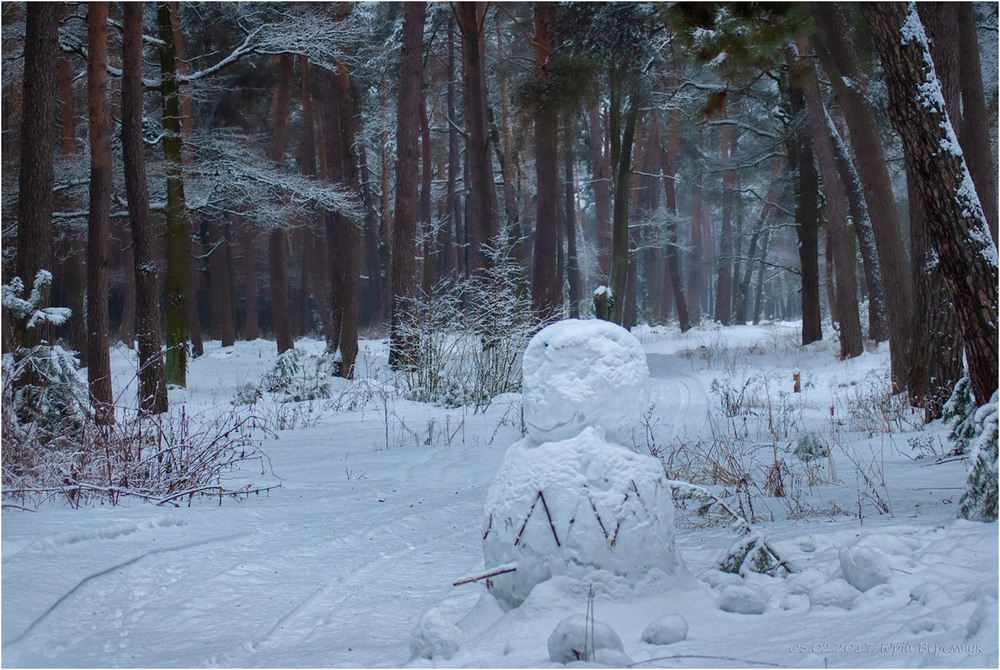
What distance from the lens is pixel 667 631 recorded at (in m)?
2.25

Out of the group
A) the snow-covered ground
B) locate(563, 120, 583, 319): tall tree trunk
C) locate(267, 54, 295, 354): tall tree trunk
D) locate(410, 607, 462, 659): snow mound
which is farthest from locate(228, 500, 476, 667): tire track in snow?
locate(563, 120, 583, 319): tall tree trunk

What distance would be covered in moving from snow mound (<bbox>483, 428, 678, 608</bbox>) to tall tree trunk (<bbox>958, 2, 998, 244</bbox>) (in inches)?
248

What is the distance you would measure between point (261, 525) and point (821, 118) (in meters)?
12.6

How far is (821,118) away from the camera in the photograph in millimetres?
13148

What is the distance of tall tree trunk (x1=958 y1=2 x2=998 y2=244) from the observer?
7.27 metres

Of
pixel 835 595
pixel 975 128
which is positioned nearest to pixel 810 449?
pixel 835 595

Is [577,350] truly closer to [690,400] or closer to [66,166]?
[690,400]

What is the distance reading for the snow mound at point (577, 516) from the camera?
8.20ft

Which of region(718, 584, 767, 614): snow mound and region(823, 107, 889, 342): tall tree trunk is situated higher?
region(823, 107, 889, 342): tall tree trunk

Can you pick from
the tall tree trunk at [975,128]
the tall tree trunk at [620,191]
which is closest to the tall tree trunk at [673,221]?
the tall tree trunk at [620,191]

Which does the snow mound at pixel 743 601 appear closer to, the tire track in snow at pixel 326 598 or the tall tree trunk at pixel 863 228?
the tire track in snow at pixel 326 598

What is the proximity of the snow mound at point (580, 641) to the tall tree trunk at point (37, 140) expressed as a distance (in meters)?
7.63

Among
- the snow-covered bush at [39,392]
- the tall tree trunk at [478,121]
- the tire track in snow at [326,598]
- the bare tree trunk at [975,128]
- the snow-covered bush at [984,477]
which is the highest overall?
the tall tree trunk at [478,121]

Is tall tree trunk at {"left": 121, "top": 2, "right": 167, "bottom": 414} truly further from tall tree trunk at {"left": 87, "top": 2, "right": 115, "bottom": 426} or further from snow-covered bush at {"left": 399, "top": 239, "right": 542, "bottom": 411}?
snow-covered bush at {"left": 399, "top": 239, "right": 542, "bottom": 411}
